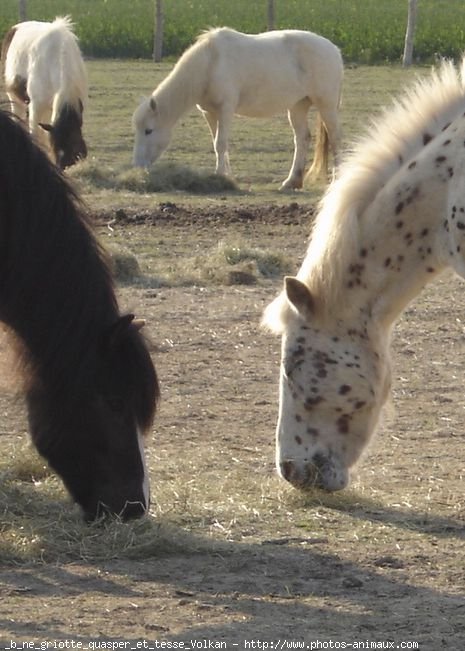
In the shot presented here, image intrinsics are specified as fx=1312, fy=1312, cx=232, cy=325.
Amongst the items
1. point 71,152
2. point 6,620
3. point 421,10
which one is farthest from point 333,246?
point 421,10

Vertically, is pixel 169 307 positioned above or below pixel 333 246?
below

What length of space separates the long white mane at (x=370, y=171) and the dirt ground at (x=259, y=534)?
0.73 metres

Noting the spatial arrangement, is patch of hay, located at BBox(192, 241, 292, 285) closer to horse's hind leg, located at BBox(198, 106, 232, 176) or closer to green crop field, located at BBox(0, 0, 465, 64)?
horse's hind leg, located at BBox(198, 106, 232, 176)

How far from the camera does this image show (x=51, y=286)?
4508 millimetres

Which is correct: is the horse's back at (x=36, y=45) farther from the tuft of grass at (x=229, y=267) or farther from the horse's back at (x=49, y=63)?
the tuft of grass at (x=229, y=267)

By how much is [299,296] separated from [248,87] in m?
11.5

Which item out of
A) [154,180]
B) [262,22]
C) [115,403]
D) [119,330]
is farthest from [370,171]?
[262,22]

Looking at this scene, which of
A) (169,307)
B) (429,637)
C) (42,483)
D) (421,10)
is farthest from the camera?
(421,10)

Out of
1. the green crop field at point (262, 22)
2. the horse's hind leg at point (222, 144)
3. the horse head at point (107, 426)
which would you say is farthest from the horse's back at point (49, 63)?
the green crop field at point (262, 22)

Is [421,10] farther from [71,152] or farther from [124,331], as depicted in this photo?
[124,331]

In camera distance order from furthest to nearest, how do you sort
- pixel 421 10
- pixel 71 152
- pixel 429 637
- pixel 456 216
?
pixel 421 10 < pixel 71 152 < pixel 456 216 < pixel 429 637

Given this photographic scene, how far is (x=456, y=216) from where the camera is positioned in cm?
488

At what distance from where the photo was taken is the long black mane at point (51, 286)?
449cm

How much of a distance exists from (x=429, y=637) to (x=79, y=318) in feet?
5.22
